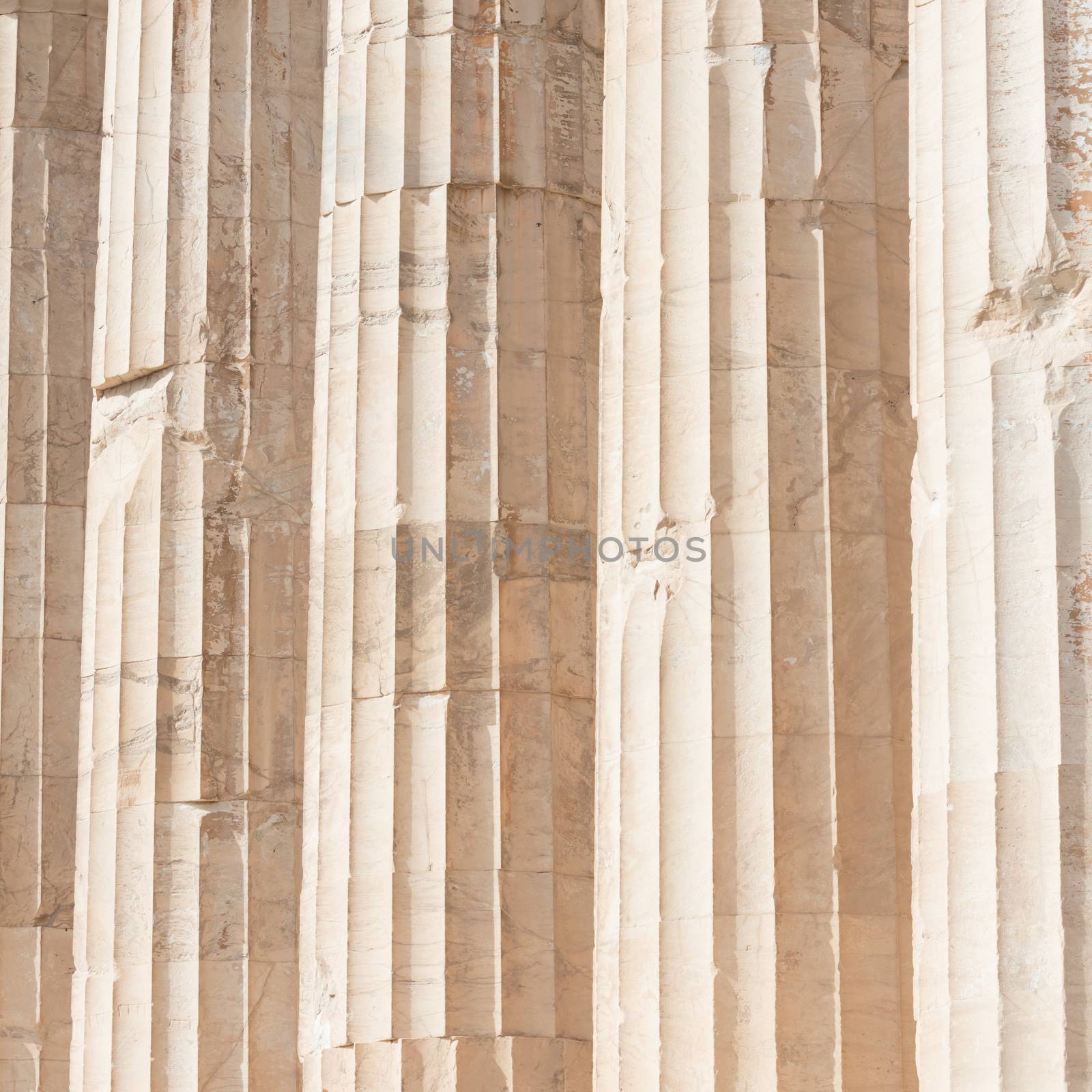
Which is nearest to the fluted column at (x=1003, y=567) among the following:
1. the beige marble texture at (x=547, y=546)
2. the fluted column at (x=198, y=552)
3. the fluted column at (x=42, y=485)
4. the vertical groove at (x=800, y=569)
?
the beige marble texture at (x=547, y=546)

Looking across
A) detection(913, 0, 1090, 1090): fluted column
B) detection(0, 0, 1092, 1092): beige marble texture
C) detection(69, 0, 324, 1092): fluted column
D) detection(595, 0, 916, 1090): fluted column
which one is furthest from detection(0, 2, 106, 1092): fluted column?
detection(913, 0, 1090, 1090): fluted column

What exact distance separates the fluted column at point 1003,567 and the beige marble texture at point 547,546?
25mm

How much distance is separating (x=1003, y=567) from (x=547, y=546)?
28.4ft

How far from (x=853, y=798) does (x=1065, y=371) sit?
14.2 feet

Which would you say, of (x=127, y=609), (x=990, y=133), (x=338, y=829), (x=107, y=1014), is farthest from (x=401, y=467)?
(x=990, y=133)

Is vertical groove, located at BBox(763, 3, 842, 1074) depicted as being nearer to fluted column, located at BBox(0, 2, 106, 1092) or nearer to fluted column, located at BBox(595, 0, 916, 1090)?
fluted column, located at BBox(595, 0, 916, 1090)

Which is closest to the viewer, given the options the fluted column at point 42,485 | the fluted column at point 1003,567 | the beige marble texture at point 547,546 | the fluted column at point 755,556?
the fluted column at point 1003,567

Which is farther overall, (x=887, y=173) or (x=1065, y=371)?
(x=887, y=173)

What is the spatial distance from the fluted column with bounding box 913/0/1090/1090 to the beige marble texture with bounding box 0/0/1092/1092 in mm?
25

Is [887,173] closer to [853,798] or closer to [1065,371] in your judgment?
[853,798]

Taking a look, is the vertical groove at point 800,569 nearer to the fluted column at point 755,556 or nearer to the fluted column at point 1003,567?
the fluted column at point 755,556

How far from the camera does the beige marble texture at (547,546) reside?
477 inches

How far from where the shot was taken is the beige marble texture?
12.1 m

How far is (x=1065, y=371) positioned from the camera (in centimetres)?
1182
